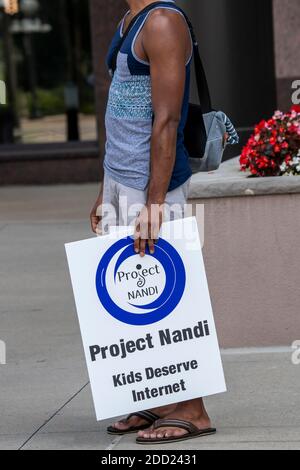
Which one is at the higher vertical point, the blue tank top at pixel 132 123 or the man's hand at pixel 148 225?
the blue tank top at pixel 132 123

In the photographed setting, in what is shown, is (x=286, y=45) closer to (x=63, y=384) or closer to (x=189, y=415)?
(x=63, y=384)

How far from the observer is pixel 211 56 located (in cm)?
962

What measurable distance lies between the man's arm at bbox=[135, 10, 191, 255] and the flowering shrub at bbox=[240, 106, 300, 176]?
6.34 feet

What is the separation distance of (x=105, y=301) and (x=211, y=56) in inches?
207

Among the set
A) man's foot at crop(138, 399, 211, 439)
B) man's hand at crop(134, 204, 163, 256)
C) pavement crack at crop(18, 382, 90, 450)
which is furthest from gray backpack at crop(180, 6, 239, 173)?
pavement crack at crop(18, 382, 90, 450)

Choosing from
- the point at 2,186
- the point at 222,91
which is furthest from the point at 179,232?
the point at 2,186

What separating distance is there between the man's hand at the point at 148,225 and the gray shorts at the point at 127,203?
0.37 ft

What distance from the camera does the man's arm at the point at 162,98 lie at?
4.51m

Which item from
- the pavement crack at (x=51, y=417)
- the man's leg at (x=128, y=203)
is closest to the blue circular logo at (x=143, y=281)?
the man's leg at (x=128, y=203)

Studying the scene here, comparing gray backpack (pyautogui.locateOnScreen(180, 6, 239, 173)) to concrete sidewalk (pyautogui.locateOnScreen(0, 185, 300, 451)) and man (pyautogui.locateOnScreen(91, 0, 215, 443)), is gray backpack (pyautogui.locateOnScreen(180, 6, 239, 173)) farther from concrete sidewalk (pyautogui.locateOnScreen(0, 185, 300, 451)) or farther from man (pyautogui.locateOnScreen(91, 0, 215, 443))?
concrete sidewalk (pyautogui.locateOnScreen(0, 185, 300, 451))

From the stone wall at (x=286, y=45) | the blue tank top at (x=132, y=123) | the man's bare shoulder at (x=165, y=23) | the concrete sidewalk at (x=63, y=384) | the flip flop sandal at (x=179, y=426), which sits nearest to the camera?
the man's bare shoulder at (x=165, y=23)

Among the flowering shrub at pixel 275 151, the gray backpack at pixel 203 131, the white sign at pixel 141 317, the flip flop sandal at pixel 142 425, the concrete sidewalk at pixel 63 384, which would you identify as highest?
the gray backpack at pixel 203 131

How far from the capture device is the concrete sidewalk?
4.92 m

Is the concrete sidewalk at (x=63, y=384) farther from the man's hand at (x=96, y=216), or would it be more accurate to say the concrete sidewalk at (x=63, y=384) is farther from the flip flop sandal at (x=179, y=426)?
the man's hand at (x=96, y=216)
